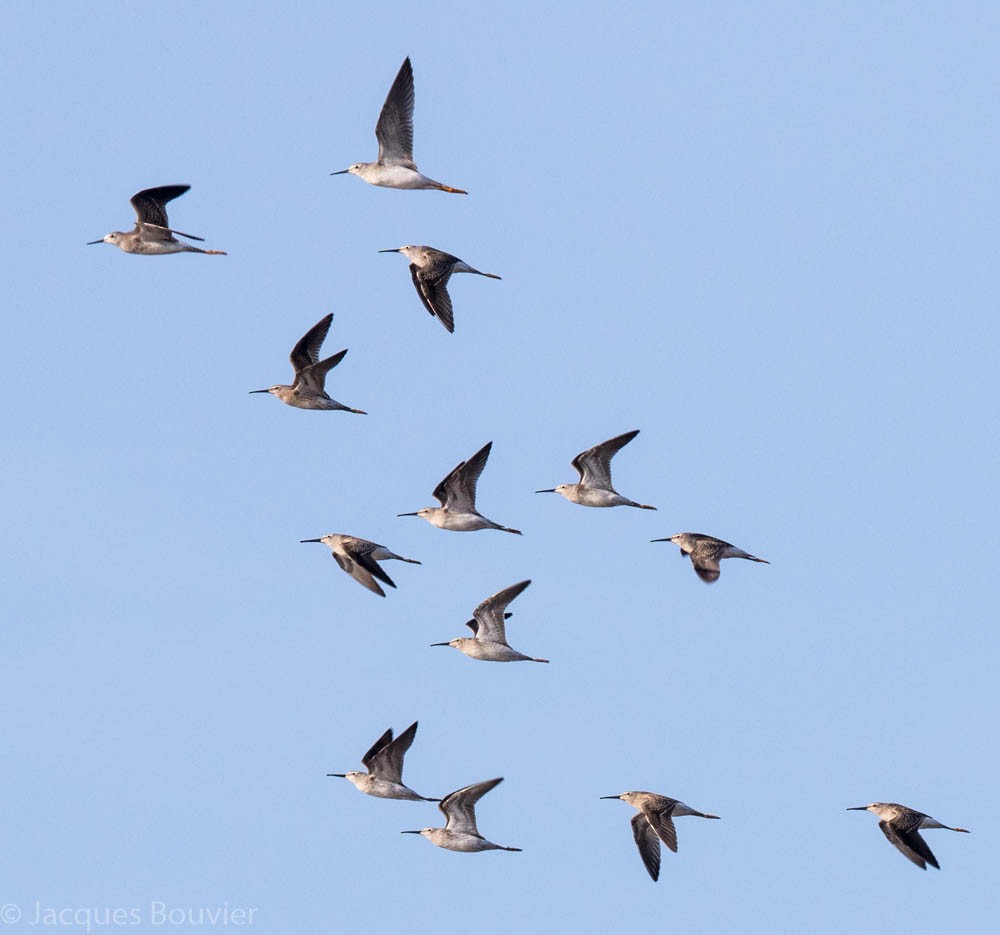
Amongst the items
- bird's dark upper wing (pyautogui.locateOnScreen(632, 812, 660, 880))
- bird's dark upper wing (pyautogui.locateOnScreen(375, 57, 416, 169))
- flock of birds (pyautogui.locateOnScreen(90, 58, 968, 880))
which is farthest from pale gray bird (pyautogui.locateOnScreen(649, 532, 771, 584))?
bird's dark upper wing (pyautogui.locateOnScreen(375, 57, 416, 169))

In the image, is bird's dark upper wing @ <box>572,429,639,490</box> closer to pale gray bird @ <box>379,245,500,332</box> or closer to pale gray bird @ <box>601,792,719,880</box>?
pale gray bird @ <box>379,245,500,332</box>

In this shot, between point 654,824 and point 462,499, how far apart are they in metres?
6.69

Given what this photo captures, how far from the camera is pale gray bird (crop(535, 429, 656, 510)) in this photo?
3206 cm

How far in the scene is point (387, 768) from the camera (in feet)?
102

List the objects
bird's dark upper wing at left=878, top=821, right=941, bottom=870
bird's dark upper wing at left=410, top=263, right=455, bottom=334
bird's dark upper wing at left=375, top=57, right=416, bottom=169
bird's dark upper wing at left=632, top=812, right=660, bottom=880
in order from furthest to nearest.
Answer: bird's dark upper wing at left=375, top=57, right=416, bottom=169
bird's dark upper wing at left=410, top=263, right=455, bottom=334
bird's dark upper wing at left=632, top=812, right=660, bottom=880
bird's dark upper wing at left=878, top=821, right=941, bottom=870

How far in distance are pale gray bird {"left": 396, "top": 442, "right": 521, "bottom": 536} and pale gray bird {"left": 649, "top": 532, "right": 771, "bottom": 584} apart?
3.50 meters

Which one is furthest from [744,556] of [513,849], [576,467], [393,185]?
[393,185]

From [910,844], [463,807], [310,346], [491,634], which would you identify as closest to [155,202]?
[310,346]

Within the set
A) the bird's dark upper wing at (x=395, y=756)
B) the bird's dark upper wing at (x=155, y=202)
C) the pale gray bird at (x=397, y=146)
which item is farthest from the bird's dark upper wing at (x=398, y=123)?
the bird's dark upper wing at (x=395, y=756)

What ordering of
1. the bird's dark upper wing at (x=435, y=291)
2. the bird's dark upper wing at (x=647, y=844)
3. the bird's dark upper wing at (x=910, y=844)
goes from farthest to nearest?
the bird's dark upper wing at (x=435, y=291) < the bird's dark upper wing at (x=647, y=844) < the bird's dark upper wing at (x=910, y=844)

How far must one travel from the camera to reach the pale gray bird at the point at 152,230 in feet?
102

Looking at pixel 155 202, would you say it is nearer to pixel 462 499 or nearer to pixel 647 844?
pixel 462 499

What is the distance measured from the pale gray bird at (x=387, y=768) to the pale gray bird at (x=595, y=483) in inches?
217

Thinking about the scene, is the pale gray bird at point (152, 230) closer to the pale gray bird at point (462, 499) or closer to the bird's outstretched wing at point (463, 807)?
the pale gray bird at point (462, 499)
